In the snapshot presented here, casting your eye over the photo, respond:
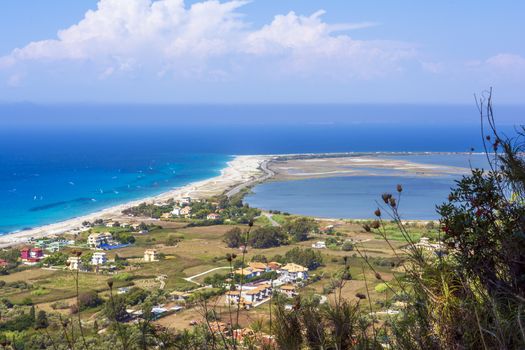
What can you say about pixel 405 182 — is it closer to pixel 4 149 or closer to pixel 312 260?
pixel 312 260

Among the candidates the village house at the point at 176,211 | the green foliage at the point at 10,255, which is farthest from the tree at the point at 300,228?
the green foliage at the point at 10,255

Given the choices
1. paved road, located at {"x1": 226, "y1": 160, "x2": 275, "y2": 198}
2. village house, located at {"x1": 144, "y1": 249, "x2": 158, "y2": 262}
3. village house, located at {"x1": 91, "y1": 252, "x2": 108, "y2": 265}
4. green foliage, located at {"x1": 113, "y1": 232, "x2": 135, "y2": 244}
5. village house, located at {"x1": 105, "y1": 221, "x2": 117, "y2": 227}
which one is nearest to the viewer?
village house, located at {"x1": 91, "y1": 252, "x2": 108, "y2": 265}

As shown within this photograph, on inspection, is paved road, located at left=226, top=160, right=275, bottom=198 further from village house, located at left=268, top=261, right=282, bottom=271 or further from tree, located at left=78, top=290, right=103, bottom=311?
tree, located at left=78, top=290, right=103, bottom=311

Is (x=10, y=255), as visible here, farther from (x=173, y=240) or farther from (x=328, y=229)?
(x=328, y=229)

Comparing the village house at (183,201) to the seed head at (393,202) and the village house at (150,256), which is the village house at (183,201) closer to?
the village house at (150,256)

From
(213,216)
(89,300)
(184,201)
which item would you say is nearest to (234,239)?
(213,216)

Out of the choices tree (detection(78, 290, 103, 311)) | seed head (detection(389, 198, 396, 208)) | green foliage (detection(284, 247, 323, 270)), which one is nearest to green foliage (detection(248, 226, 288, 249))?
green foliage (detection(284, 247, 323, 270))
